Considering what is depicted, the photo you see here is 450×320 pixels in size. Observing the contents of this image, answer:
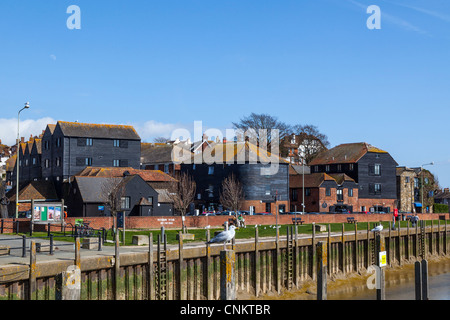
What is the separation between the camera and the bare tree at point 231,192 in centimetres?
7981

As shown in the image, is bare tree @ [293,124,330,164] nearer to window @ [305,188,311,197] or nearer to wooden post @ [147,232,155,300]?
window @ [305,188,311,197]

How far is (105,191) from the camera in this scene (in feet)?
218

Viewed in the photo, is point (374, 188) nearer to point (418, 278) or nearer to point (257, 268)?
point (257, 268)

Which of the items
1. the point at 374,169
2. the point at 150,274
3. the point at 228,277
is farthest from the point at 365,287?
the point at 374,169

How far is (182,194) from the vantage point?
2921 inches

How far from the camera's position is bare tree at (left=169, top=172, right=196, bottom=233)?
59.9 m

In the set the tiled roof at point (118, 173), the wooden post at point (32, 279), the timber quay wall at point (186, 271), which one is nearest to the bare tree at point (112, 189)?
the tiled roof at point (118, 173)

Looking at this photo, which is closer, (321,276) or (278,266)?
(321,276)

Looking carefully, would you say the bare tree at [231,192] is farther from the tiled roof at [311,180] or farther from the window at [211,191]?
the tiled roof at [311,180]

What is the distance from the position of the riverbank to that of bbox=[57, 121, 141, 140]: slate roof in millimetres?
55256

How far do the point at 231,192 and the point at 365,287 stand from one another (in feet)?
142

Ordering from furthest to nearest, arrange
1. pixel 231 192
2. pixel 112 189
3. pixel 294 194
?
pixel 294 194
pixel 231 192
pixel 112 189

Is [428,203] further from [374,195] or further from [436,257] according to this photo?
[436,257]
